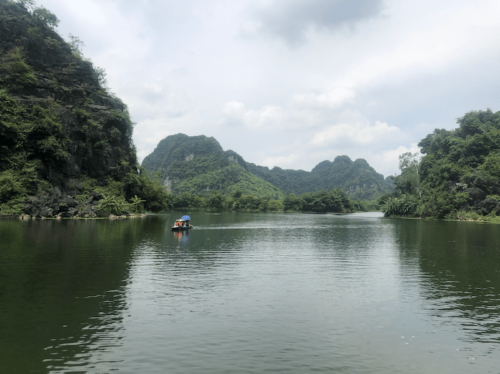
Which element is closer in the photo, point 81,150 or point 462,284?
point 462,284

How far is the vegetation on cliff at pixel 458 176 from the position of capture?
80938 millimetres

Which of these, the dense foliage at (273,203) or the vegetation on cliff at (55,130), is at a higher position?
the vegetation on cliff at (55,130)

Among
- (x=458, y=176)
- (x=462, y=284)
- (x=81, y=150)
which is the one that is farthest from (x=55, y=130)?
(x=458, y=176)

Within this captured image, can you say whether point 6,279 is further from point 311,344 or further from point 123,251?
point 311,344

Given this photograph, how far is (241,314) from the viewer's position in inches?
478

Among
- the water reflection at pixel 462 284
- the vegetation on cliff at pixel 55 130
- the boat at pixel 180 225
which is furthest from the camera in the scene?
the vegetation on cliff at pixel 55 130

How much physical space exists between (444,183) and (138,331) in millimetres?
99219

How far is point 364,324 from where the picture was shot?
11.5 meters

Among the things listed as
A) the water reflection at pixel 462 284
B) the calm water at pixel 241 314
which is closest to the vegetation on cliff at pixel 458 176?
the water reflection at pixel 462 284

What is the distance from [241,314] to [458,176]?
9708 centimetres

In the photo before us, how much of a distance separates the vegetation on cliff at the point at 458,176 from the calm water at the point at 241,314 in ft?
231

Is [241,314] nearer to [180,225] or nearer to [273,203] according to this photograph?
[180,225]

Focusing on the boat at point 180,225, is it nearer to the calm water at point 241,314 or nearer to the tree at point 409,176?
the calm water at point 241,314

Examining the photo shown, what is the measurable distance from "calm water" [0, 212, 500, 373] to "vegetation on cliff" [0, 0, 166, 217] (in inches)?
1503
